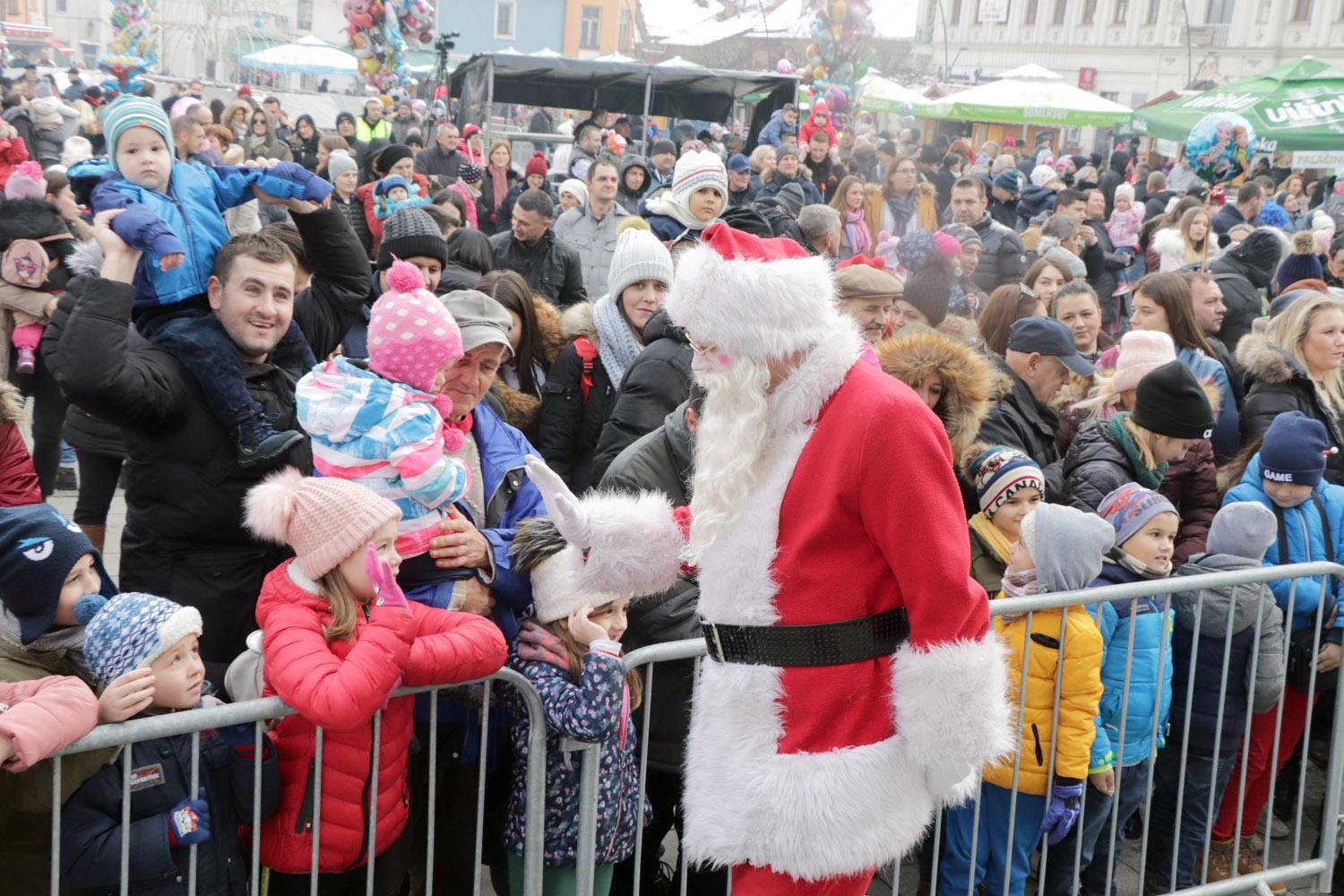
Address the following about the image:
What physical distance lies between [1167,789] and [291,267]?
346 cm

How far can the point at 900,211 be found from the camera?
11.6 metres

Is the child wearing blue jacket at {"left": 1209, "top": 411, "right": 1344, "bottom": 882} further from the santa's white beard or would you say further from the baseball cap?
the santa's white beard

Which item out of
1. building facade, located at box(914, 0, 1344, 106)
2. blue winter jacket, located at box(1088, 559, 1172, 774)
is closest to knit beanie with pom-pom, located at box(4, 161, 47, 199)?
blue winter jacket, located at box(1088, 559, 1172, 774)

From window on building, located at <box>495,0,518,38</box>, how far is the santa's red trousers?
73.9m

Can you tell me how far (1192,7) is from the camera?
53.3m

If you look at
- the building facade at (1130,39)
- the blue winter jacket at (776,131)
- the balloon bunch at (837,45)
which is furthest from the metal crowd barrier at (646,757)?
the building facade at (1130,39)

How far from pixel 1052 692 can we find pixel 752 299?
1937 millimetres

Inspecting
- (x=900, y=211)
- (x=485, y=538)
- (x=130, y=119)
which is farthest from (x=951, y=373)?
(x=900, y=211)

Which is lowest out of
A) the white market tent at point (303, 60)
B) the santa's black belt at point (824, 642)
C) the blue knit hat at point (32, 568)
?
the blue knit hat at point (32, 568)

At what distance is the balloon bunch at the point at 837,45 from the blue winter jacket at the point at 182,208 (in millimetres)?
20067

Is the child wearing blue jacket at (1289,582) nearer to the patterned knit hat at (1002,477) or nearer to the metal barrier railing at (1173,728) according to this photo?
the metal barrier railing at (1173,728)

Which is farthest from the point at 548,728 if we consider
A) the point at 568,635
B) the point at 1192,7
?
the point at 1192,7

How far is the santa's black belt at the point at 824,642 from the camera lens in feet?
8.46

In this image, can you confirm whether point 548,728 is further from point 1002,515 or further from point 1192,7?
→ point 1192,7
